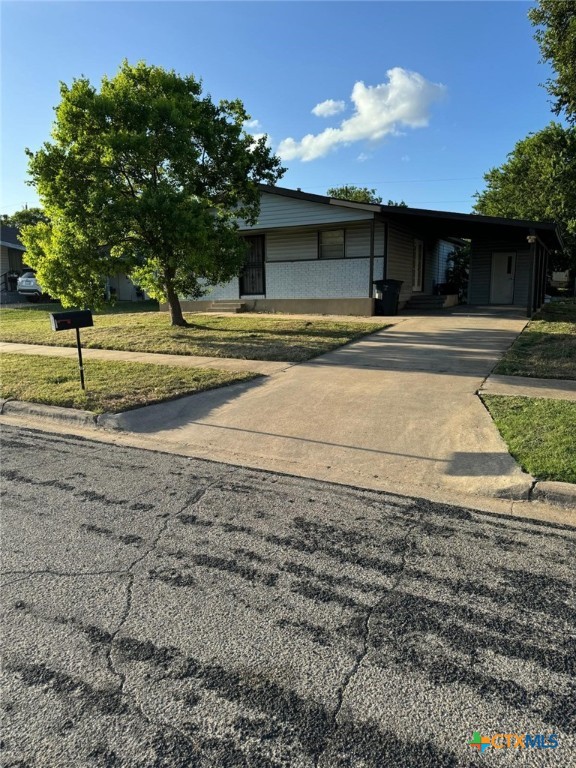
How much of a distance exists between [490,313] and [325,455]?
14.7m

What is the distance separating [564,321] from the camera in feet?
48.9

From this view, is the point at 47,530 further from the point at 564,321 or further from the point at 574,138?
the point at 574,138

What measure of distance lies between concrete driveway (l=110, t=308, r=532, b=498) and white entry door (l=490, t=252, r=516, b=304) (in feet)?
42.2

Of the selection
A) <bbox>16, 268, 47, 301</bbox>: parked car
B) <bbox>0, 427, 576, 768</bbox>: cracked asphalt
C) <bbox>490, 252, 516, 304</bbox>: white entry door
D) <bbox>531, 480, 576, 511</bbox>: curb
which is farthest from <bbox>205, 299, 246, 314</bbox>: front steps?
<bbox>531, 480, 576, 511</bbox>: curb

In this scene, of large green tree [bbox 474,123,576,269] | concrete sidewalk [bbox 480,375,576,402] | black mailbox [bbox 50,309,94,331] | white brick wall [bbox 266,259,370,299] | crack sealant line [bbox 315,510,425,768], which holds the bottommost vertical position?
crack sealant line [bbox 315,510,425,768]

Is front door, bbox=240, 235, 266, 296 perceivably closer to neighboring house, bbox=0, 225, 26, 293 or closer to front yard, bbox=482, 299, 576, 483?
front yard, bbox=482, 299, 576, 483

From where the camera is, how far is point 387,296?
1766 cm

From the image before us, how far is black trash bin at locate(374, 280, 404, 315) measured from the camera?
1742 cm

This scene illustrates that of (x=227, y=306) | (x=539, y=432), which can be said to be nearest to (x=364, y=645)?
(x=539, y=432)

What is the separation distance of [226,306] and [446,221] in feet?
28.9

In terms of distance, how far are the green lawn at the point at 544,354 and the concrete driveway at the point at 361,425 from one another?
1.41 feet

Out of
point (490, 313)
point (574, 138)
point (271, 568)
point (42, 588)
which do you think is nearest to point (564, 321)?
point (490, 313)

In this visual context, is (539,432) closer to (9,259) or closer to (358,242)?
(358,242)

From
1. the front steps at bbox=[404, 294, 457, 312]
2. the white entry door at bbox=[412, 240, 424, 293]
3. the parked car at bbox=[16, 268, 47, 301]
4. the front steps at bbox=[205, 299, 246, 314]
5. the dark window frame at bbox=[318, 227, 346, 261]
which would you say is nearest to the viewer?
the dark window frame at bbox=[318, 227, 346, 261]
